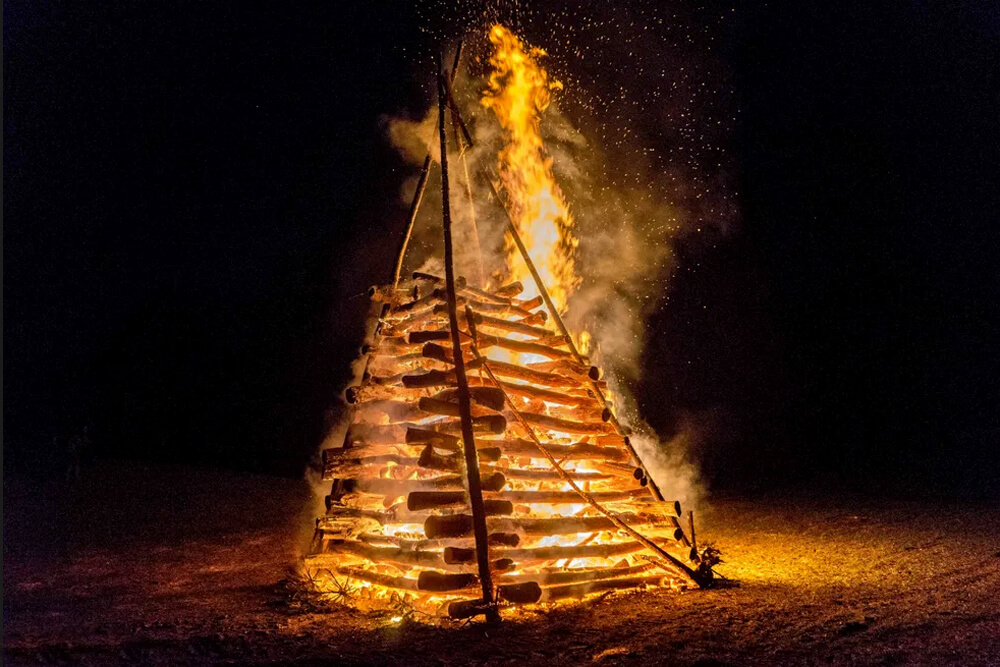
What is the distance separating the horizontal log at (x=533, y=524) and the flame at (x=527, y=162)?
3.25 m

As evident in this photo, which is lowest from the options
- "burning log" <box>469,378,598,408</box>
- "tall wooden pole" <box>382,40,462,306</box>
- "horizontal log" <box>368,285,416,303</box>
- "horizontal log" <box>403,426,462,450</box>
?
"horizontal log" <box>403,426,462,450</box>

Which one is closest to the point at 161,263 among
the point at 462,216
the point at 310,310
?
the point at 310,310

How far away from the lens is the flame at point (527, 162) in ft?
27.2

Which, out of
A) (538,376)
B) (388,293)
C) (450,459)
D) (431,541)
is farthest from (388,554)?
(388,293)

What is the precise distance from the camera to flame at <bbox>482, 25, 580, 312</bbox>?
830 cm

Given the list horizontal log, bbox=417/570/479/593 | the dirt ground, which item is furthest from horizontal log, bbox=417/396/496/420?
the dirt ground

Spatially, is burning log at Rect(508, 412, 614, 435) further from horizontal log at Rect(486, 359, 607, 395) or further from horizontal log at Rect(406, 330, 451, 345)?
horizontal log at Rect(406, 330, 451, 345)

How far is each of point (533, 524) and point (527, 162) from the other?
5081mm

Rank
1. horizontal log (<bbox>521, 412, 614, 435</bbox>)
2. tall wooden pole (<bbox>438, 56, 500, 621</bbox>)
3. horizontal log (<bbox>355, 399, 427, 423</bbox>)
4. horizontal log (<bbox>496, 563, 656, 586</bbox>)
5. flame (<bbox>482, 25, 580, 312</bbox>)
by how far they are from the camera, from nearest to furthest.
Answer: tall wooden pole (<bbox>438, 56, 500, 621</bbox>), horizontal log (<bbox>496, 563, 656, 586</bbox>), horizontal log (<bbox>521, 412, 614, 435</bbox>), horizontal log (<bbox>355, 399, 427, 423</bbox>), flame (<bbox>482, 25, 580, 312</bbox>)

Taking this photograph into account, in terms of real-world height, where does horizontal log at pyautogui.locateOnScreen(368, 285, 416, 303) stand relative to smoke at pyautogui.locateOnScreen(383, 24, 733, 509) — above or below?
below

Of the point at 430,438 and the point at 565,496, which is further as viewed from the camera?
the point at 565,496

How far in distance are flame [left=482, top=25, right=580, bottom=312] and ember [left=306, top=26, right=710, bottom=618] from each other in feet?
2.71

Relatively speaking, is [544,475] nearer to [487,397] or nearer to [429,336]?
[487,397]

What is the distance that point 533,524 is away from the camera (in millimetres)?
5617
